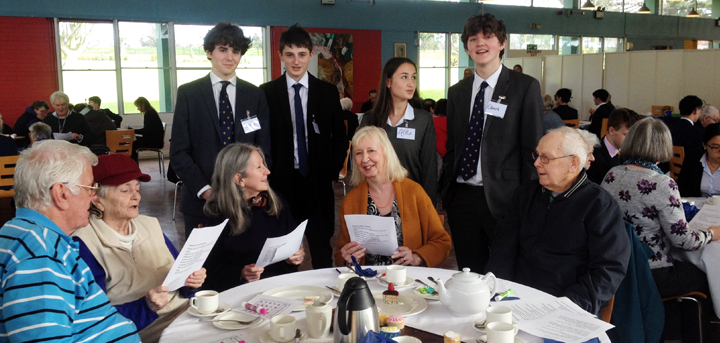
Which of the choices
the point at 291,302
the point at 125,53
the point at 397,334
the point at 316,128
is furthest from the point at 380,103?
the point at 125,53

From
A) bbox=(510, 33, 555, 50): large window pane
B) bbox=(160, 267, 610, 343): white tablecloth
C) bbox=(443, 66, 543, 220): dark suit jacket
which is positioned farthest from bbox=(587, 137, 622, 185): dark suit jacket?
bbox=(510, 33, 555, 50): large window pane

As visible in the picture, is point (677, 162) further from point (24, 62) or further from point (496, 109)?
point (24, 62)

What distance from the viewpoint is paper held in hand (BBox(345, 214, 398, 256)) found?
2350 millimetres

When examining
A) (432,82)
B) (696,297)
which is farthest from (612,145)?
(432,82)

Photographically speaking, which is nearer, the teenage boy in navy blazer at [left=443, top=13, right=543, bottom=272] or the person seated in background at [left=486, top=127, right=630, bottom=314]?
the person seated in background at [left=486, top=127, right=630, bottom=314]

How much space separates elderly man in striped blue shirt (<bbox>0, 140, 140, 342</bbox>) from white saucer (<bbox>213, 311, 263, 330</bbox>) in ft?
0.80

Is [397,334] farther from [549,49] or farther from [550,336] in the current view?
[549,49]

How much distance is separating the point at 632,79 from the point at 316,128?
35.1 feet

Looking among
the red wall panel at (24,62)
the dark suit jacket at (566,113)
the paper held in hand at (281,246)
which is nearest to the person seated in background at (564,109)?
the dark suit jacket at (566,113)

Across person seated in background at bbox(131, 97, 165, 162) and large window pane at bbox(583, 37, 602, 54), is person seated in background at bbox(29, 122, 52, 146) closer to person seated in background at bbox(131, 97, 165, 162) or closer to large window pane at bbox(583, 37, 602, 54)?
person seated in background at bbox(131, 97, 165, 162)

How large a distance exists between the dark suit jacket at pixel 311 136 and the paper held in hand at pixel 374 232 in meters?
0.85

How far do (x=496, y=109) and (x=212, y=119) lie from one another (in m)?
1.54

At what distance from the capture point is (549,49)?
55.3ft

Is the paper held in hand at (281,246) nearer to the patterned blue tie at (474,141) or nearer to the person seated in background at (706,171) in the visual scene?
the patterned blue tie at (474,141)
